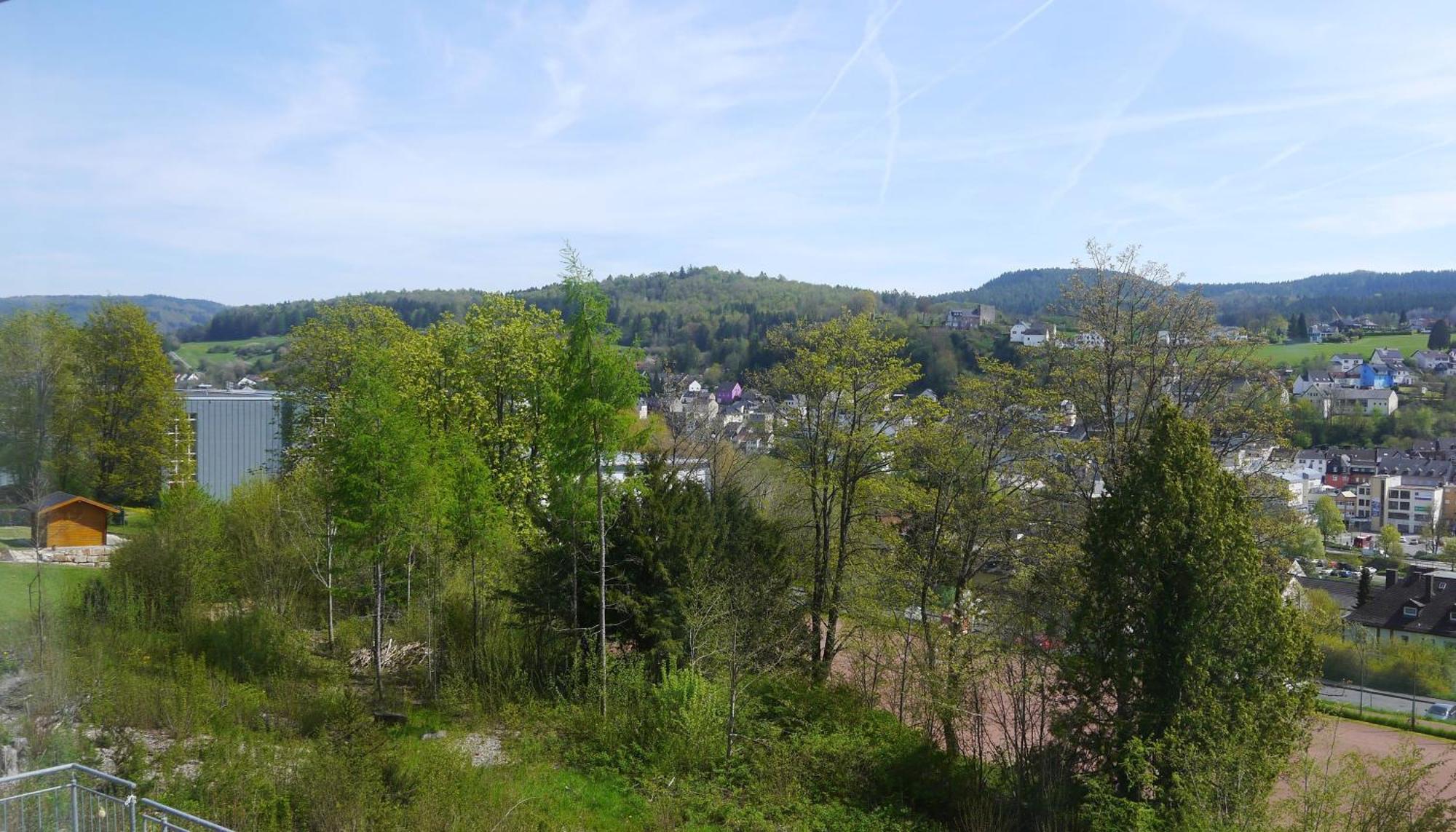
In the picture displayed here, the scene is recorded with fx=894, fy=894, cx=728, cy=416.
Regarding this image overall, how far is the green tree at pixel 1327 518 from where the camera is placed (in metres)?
40.8

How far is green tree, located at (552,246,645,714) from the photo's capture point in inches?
464

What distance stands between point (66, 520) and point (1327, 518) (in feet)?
156

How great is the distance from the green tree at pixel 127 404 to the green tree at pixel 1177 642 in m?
10.0

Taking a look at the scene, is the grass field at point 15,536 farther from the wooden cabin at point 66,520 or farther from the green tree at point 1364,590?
the green tree at point 1364,590

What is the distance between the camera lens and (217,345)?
105ft

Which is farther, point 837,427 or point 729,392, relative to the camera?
point 729,392

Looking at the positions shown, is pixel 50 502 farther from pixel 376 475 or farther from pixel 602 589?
pixel 602 589

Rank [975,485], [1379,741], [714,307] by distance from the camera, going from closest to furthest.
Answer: [975,485] < [1379,741] < [714,307]

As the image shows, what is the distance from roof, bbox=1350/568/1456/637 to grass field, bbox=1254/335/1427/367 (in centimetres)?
4673

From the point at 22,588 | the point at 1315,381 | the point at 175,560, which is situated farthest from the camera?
the point at 1315,381

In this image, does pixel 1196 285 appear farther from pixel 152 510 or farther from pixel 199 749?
pixel 152 510

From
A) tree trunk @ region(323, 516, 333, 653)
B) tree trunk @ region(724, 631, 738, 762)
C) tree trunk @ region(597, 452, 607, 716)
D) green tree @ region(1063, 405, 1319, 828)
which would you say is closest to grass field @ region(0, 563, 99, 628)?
tree trunk @ region(323, 516, 333, 653)

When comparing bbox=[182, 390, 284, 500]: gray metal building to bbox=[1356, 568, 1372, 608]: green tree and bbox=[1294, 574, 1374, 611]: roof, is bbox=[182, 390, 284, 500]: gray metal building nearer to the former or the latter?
bbox=[1294, 574, 1374, 611]: roof

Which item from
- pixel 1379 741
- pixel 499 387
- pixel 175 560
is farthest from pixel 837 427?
pixel 1379 741
